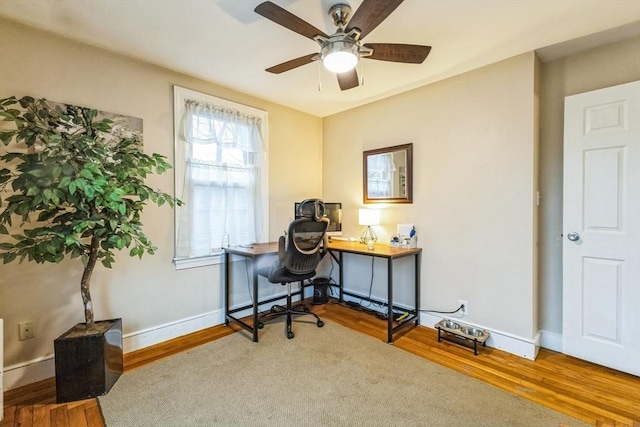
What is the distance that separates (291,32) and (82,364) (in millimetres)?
2581

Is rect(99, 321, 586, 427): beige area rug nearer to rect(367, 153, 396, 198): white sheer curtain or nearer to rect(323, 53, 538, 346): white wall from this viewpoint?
rect(323, 53, 538, 346): white wall

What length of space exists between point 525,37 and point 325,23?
57.1 inches

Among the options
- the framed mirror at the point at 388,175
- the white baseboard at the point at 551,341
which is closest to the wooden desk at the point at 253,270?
the framed mirror at the point at 388,175

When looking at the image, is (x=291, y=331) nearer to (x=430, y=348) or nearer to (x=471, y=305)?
(x=430, y=348)

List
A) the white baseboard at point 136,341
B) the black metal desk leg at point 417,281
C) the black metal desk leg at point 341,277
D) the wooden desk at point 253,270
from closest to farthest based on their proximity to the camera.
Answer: the white baseboard at point 136,341 < the wooden desk at point 253,270 < the black metal desk leg at point 417,281 < the black metal desk leg at point 341,277

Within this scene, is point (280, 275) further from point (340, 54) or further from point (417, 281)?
point (340, 54)

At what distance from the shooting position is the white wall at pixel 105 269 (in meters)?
1.94

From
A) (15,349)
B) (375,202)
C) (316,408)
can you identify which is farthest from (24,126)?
(375,202)

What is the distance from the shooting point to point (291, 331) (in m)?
2.72

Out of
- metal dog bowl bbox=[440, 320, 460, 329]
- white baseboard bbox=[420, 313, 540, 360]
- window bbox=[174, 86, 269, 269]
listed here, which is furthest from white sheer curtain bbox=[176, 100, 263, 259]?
white baseboard bbox=[420, 313, 540, 360]

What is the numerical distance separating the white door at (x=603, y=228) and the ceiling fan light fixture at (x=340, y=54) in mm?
Result: 1823

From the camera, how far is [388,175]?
3.23 metres

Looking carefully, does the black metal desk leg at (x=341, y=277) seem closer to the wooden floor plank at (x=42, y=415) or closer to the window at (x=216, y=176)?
the window at (x=216, y=176)

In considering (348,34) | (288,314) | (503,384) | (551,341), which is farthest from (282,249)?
(551,341)
